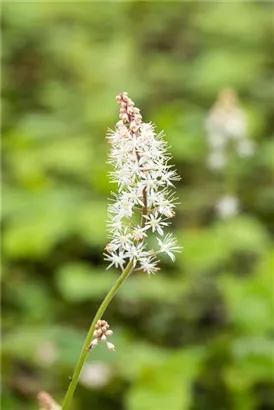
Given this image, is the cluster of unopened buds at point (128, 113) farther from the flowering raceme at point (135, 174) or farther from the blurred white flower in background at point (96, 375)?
the blurred white flower in background at point (96, 375)

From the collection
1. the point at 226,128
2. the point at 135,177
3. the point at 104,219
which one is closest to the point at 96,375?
the point at 104,219

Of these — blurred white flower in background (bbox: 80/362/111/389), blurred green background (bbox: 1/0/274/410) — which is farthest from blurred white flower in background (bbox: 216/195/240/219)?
blurred white flower in background (bbox: 80/362/111/389)

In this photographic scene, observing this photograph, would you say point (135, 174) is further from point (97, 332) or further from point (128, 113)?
point (97, 332)

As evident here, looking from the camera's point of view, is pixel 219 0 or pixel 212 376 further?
pixel 219 0

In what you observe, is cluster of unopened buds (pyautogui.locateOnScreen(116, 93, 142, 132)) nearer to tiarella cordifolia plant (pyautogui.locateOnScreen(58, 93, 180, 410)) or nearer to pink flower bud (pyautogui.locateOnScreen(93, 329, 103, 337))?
tiarella cordifolia plant (pyautogui.locateOnScreen(58, 93, 180, 410))

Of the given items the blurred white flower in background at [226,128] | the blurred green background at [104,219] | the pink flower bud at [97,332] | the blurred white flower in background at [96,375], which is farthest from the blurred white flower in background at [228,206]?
the pink flower bud at [97,332]

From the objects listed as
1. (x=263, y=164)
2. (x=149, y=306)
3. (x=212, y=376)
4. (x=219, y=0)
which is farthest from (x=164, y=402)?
(x=219, y=0)

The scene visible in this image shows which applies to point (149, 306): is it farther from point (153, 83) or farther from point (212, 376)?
point (153, 83)

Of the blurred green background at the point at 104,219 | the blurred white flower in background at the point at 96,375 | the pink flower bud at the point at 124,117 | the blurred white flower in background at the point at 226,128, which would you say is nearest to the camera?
the pink flower bud at the point at 124,117
